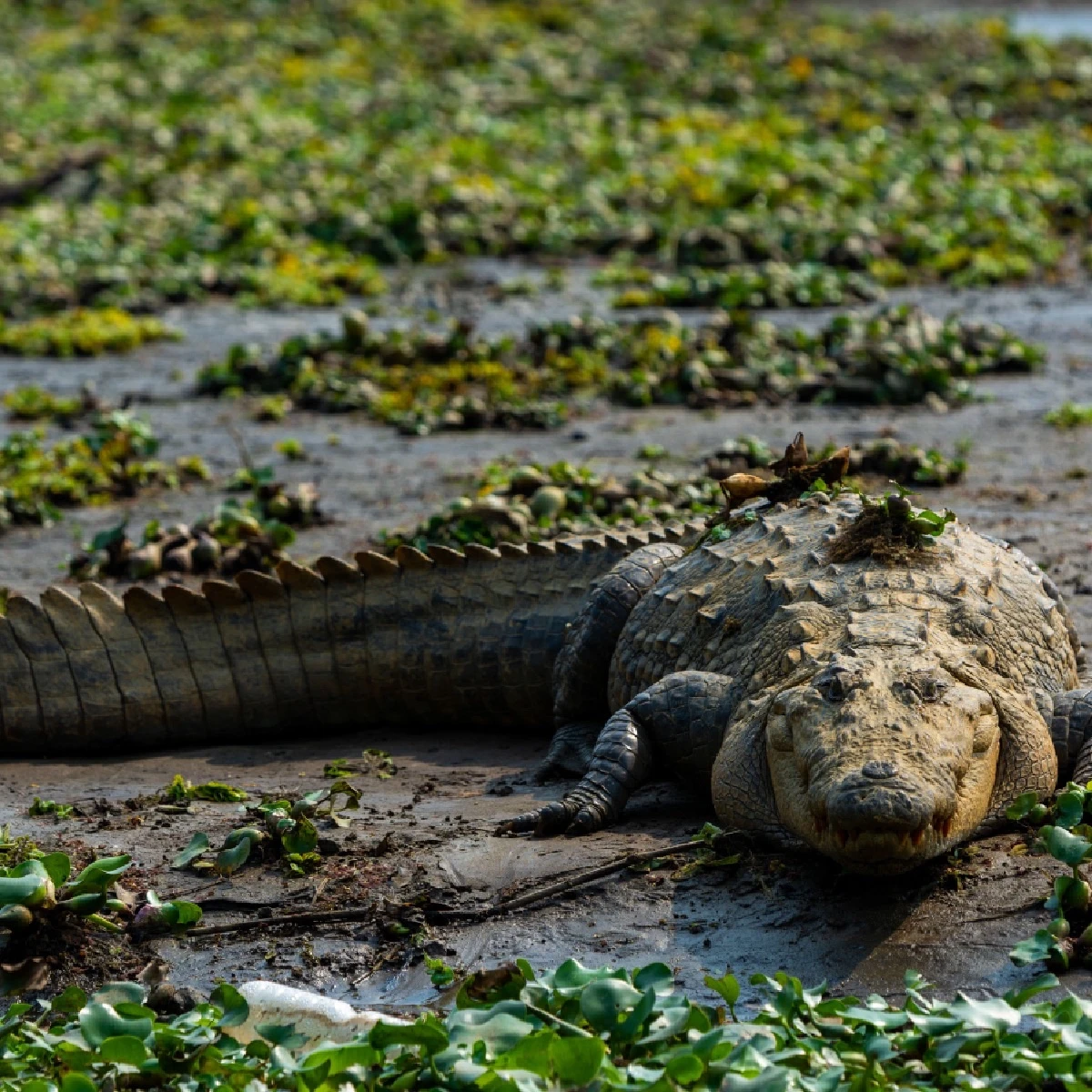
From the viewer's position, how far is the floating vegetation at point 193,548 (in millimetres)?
7590

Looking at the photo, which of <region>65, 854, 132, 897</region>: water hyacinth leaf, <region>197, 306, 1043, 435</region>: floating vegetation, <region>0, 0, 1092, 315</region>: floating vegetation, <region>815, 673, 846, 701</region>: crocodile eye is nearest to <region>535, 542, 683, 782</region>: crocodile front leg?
<region>815, 673, 846, 701</region>: crocodile eye

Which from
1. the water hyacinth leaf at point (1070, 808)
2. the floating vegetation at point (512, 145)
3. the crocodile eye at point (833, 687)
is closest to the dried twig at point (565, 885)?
the crocodile eye at point (833, 687)

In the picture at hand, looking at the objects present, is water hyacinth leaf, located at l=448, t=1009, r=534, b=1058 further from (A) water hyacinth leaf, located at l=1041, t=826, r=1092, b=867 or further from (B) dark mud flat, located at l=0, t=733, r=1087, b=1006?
(A) water hyacinth leaf, located at l=1041, t=826, r=1092, b=867

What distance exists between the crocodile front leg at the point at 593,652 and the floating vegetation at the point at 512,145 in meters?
7.39

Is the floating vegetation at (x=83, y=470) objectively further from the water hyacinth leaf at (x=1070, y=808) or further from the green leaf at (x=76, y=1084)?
the water hyacinth leaf at (x=1070, y=808)

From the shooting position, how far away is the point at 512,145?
1712 centimetres

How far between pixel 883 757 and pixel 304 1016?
136cm

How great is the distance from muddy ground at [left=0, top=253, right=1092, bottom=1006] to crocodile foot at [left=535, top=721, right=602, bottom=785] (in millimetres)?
98

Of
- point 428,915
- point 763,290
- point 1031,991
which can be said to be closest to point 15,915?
point 428,915

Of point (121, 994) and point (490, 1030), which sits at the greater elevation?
point (490, 1030)

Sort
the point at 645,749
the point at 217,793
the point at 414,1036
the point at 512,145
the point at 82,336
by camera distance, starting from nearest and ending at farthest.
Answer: the point at 414,1036 < the point at 645,749 < the point at 217,793 < the point at 82,336 < the point at 512,145

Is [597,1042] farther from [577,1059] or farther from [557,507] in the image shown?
[557,507]

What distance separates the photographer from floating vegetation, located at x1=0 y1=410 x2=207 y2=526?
8586mm

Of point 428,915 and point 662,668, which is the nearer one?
Result: point 428,915
